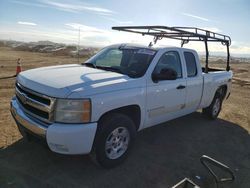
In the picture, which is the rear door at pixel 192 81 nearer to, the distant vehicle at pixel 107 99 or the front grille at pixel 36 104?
the distant vehicle at pixel 107 99

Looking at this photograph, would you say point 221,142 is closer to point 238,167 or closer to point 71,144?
point 238,167

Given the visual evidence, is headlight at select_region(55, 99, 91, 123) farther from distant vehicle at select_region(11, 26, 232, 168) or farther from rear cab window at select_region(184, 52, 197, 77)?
rear cab window at select_region(184, 52, 197, 77)

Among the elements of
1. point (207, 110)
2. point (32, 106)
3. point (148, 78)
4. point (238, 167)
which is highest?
point (148, 78)

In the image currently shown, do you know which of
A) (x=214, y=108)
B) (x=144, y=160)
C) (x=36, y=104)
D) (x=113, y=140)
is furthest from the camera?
(x=214, y=108)

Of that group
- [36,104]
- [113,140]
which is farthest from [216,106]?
[36,104]

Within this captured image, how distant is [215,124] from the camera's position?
685 cm

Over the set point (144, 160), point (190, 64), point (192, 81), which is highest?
point (190, 64)

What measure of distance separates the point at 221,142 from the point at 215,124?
130cm

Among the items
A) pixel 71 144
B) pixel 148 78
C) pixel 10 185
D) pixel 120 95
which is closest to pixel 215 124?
pixel 148 78

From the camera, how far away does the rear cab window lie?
5.46 meters

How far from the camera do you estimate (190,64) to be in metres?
5.58

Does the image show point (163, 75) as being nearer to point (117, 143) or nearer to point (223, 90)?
point (117, 143)

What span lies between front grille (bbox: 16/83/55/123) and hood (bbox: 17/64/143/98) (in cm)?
7

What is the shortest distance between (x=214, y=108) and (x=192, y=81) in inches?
76.2
